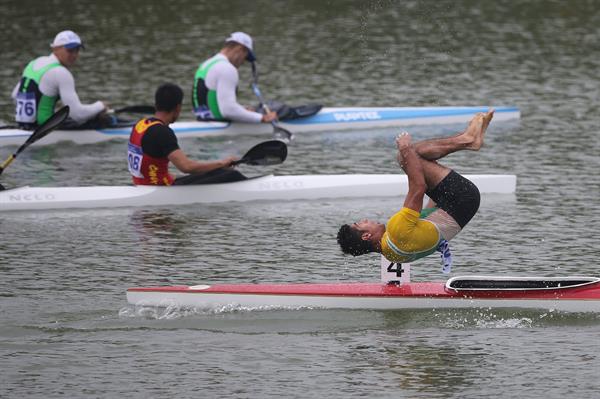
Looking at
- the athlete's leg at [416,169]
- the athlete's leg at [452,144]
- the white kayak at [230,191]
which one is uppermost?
the athlete's leg at [452,144]

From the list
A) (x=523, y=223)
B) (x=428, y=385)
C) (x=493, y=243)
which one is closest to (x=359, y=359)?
(x=428, y=385)

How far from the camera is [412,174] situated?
11953 millimetres

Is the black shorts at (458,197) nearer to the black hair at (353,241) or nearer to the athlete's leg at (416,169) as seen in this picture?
the athlete's leg at (416,169)

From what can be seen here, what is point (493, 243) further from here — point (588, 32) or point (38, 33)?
point (38, 33)

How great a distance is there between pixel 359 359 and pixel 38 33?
20.8m

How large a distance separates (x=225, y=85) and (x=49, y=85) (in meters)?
2.42

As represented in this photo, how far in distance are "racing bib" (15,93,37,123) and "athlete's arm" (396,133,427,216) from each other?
8776mm

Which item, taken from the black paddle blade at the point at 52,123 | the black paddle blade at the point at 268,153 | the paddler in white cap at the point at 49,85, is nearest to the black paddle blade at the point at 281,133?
the paddler in white cap at the point at 49,85

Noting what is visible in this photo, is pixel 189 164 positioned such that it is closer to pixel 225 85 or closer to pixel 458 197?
pixel 225 85

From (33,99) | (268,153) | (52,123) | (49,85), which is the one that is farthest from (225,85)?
(52,123)

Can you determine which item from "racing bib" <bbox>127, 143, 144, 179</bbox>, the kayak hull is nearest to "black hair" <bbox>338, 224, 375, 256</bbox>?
the kayak hull

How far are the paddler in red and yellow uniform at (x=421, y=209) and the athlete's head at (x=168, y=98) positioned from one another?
13.9ft

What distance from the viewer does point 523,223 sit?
628 inches

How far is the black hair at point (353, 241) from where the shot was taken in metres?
12.0
